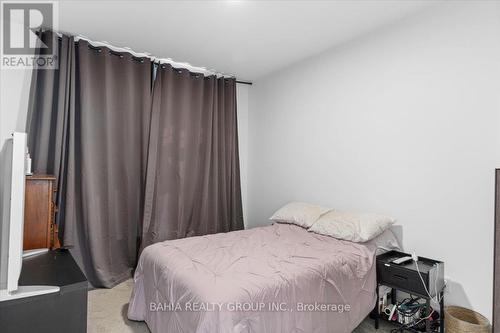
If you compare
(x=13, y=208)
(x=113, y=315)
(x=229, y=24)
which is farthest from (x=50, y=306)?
(x=229, y=24)

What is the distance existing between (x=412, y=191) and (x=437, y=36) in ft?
4.22

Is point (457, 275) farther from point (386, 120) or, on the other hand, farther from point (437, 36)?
point (437, 36)

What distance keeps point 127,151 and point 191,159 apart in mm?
785

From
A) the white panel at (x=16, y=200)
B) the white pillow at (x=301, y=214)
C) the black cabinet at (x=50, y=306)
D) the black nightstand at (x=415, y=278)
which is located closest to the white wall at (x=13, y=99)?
the black cabinet at (x=50, y=306)

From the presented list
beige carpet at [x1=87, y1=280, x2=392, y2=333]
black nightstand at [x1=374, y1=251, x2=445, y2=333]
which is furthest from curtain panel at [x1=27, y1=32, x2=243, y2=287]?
black nightstand at [x1=374, y1=251, x2=445, y2=333]

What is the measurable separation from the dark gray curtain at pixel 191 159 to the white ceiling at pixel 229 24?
0.53 m

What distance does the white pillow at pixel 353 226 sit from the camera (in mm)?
2336

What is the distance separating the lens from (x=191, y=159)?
3.66 metres

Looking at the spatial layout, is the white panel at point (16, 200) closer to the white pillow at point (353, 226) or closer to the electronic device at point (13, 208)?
the electronic device at point (13, 208)

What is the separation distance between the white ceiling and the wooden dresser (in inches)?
58.0

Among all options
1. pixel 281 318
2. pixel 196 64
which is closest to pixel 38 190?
pixel 281 318

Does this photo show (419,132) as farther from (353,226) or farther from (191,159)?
(191,159)

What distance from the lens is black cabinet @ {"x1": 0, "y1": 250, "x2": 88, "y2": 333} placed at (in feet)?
4.51

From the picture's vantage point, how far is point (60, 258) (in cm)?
195
